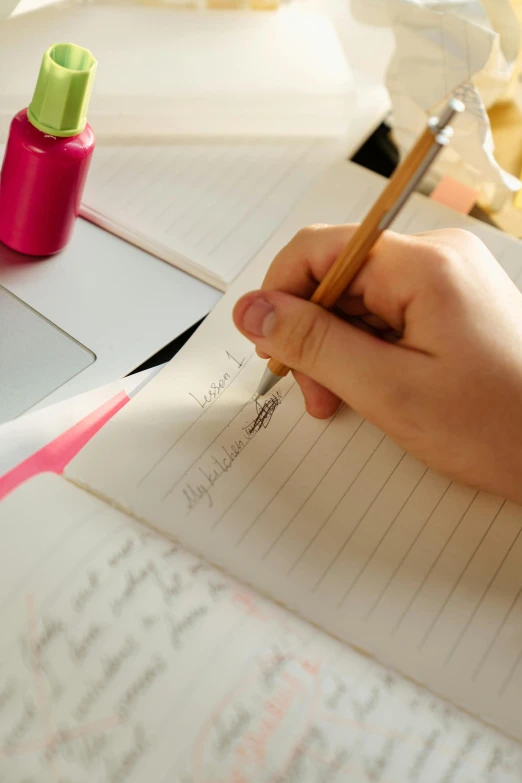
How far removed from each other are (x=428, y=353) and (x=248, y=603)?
0.21 meters

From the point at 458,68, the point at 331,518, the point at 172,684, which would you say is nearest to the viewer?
the point at 172,684

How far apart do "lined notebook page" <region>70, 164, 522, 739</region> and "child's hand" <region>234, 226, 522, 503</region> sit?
0.13 ft

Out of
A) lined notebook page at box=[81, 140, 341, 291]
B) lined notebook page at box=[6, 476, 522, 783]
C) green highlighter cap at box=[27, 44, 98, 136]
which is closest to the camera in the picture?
lined notebook page at box=[6, 476, 522, 783]

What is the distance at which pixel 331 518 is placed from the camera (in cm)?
54

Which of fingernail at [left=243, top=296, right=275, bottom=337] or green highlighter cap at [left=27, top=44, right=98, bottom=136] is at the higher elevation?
green highlighter cap at [left=27, top=44, right=98, bottom=136]

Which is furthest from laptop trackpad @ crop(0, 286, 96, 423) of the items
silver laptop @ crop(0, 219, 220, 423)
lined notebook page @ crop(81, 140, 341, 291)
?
lined notebook page @ crop(81, 140, 341, 291)

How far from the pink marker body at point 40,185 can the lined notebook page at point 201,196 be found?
7cm

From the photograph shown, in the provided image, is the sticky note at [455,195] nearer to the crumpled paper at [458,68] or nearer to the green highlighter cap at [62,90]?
the crumpled paper at [458,68]

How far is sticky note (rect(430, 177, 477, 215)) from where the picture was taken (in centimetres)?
77

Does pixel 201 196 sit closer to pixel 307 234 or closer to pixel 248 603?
pixel 307 234

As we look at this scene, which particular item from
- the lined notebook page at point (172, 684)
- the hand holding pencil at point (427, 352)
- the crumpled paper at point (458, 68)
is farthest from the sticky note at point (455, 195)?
the lined notebook page at point (172, 684)

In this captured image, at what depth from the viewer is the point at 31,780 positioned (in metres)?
0.40

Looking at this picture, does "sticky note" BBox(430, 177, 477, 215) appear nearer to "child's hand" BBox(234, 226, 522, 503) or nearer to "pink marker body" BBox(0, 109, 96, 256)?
"child's hand" BBox(234, 226, 522, 503)

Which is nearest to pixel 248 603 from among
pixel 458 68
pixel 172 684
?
pixel 172 684
